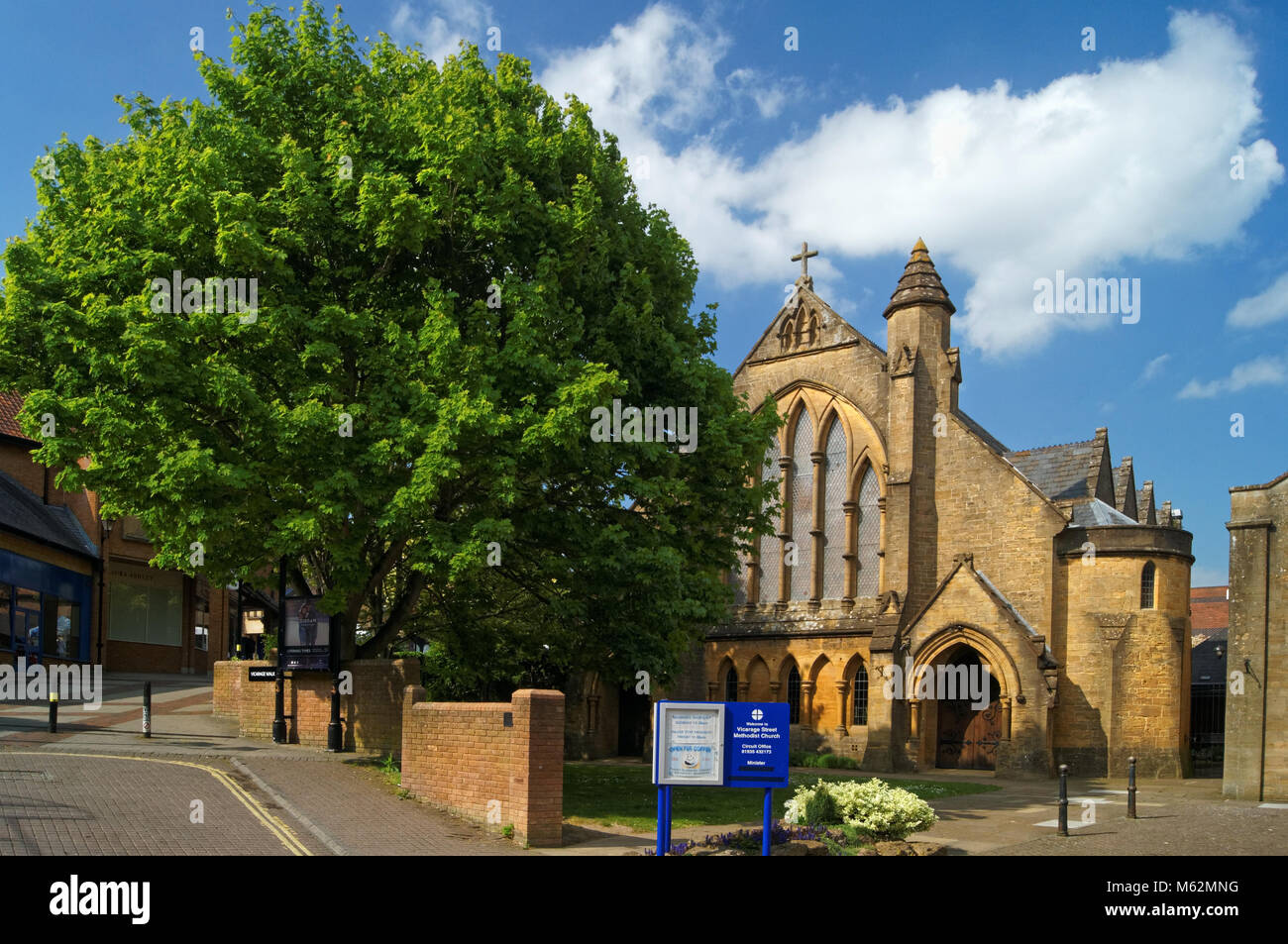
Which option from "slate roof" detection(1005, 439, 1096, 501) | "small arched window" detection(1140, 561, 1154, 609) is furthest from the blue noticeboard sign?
"slate roof" detection(1005, 439, 1096, 501)

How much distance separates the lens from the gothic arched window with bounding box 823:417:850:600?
113 ft

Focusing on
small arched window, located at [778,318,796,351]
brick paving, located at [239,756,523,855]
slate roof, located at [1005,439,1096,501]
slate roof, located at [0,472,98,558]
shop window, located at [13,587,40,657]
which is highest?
small arched window, located at [778,318,796,351]

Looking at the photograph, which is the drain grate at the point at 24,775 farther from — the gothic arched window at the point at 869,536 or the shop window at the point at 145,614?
the shop window at the point at 145,614

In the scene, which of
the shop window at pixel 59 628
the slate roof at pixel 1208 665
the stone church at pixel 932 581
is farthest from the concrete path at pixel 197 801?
the slate roof at pixel 1208 665

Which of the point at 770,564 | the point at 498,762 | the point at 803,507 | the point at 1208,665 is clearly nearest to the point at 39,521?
the point at 770,564

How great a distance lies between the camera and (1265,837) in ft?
53.0

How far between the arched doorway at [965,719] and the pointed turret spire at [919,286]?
974cm

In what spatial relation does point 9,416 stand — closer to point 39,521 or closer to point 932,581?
point 39,521

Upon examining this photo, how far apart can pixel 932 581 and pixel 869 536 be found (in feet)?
9.15

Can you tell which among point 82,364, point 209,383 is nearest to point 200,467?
point 209,383

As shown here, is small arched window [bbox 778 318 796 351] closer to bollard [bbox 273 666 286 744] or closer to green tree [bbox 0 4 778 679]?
green tree [bbox 0 4 778 679]

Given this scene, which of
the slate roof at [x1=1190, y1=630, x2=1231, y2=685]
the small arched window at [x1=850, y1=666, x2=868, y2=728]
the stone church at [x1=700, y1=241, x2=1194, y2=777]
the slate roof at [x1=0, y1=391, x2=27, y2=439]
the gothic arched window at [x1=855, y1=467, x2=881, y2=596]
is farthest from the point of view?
the slate roof at [x1=0, y1=391, x2=27, y2=439]

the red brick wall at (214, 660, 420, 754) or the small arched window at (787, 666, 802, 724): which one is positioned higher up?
the red brick wall at (214, 660, 420, 754)

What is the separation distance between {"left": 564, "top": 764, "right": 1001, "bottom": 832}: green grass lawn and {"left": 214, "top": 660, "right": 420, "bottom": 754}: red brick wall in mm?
3443
